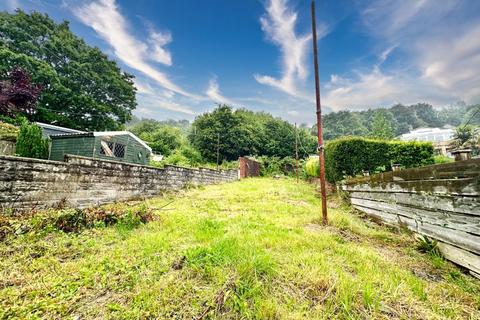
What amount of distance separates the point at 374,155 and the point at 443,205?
18.3 feet

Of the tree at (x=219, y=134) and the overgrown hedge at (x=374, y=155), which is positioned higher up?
the tree at (x=219, y=134)

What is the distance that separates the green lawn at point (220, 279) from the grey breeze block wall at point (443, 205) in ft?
0.86

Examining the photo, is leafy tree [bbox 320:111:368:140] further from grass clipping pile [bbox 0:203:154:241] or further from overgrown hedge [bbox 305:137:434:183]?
grass clipping pile [bbox 0:203:154:241]

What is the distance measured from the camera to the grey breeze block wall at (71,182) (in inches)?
108

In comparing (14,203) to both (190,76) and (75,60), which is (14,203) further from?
(190,76)

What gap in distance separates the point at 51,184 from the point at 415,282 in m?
5.07

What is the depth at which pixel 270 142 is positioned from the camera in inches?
1171

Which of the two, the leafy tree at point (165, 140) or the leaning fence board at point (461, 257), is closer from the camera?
the leaning fence board at point (461, 257)

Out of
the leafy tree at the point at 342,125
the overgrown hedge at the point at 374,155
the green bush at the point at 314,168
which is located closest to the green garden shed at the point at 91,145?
the overgrown hedge at the point at 374,155

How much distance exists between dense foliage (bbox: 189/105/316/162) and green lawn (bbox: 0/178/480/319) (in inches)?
868

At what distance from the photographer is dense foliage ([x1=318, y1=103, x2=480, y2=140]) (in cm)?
5497

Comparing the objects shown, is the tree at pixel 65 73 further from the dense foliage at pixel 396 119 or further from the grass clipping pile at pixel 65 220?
the dense foliage at pixel 396 119

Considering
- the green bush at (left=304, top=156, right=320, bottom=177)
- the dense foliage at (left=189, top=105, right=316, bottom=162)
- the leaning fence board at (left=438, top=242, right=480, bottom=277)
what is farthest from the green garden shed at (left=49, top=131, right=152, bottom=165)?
the leaning fence board at (left=438, top=242, right=480, bottom=277)

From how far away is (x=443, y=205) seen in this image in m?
2.26
